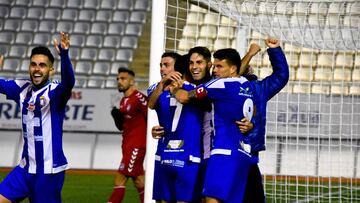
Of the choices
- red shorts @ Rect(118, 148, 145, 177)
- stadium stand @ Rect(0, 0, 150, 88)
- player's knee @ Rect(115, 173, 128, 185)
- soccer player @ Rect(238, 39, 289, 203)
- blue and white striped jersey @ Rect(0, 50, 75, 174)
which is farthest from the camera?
stadium stand @ Rect(0, 0, 150, 88)

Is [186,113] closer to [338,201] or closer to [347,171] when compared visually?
[338,201]

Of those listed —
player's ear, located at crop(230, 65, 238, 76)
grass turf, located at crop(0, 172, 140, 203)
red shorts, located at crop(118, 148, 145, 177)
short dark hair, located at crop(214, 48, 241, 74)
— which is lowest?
grass turf, located at crop(0, 172, 140, 203)

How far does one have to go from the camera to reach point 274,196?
40.3 ft

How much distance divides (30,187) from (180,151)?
4.37 feet

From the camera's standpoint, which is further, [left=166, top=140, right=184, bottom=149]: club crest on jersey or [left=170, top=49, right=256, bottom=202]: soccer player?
[left=166, top=140, right=184, bottom=149]: club crest on jersey

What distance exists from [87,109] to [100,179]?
8.59ft

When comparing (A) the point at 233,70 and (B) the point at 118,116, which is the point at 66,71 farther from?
(B) the point at 118,116

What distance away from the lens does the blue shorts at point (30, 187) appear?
7523mm

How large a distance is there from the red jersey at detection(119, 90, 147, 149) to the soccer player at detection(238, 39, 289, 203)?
12.9 feet

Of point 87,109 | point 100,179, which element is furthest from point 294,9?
point 87,109

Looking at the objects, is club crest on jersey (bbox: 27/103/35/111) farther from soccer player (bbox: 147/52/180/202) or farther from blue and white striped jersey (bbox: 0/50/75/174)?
soccer player (bbox: 147/52/180/202)

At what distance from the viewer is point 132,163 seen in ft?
39.4

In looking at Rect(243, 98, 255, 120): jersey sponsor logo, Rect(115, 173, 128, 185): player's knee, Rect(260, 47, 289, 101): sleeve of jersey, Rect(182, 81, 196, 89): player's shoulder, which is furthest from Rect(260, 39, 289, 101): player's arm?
Rect(115, 173, 128, 185): player's knee

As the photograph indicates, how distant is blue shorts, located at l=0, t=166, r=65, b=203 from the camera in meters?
7.52
